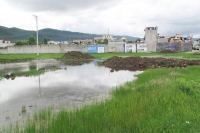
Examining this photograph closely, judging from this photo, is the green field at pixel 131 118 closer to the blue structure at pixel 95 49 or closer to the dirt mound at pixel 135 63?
the dirt mound at pixel 135 63

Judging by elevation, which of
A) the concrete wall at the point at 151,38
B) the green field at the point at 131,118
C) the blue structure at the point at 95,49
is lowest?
the green field at the point at 131,118

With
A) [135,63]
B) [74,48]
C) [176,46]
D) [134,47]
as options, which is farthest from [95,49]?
[135,63]

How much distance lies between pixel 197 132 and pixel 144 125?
1.43 meters

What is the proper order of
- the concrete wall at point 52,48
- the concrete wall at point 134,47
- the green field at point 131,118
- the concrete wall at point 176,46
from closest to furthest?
the green field at point 131,118, the concrete wall at point 176,46, the concrete wall at point 52,48, the concrete wall at point 134,47

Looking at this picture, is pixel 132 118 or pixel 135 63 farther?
pixel 135 63

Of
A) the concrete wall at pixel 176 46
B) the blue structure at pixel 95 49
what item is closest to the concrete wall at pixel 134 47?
the concrete wall at pixel 176 46

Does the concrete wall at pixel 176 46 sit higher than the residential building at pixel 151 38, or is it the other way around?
the residential building at pixel 151 38

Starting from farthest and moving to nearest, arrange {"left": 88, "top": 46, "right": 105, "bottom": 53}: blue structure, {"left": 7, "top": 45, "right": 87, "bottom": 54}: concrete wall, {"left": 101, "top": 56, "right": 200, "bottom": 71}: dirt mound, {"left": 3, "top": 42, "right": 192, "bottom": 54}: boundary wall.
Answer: {"left": 88, "top": 46, "right": 105, "bottom": 53}: blue structure → {"left": 7, "top": 45, "right": 87, "bottom": 54}: concrete wall → {"left": 3, "top": 42, "right": 192, "bottom": 54}: boundary wall → {"left": 101, "top": 56, "right": 200, "bottom": 71}: dirt mound

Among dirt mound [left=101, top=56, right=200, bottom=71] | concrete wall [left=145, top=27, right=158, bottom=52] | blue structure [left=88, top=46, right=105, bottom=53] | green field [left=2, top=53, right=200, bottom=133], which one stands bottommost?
green field [left=2, top=53, right=200, bottom=133]

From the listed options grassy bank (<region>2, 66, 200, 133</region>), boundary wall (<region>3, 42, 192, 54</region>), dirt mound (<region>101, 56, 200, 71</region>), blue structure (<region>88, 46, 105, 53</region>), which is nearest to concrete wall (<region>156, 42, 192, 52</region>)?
boundary wall (<region>3, 42, 192, 54</region>)

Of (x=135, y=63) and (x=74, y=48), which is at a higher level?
(x=74, y=48)

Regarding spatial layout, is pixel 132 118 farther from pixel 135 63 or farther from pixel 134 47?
pixel 134 47

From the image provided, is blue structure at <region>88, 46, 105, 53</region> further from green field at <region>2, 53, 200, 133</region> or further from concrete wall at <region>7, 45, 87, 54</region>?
green field at <region>2, 53, 200, 133</region>

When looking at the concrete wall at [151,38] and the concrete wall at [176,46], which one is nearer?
the concrete wall at [176,46]
